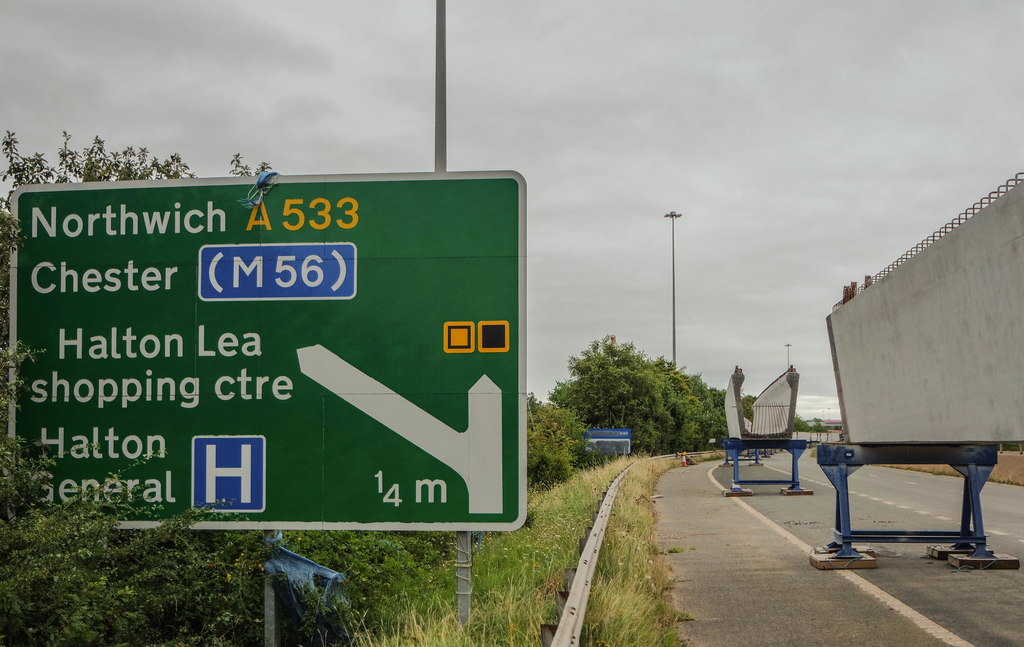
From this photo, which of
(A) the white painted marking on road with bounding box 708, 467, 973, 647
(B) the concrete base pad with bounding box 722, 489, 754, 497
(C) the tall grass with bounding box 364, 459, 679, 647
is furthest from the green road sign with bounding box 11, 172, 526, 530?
(B) the concrete base pad with bounding box 722, 489, 754, 497

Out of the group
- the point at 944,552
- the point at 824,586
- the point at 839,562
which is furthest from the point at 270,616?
the point at 944,552

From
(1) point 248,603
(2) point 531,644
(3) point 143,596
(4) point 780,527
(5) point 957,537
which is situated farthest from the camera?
(4) point 780,527

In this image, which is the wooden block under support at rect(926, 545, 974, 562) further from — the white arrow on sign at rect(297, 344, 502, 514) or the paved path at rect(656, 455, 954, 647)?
the white arrow on sign at rect(297, 344, 502, 514)

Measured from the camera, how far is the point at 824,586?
1048cm

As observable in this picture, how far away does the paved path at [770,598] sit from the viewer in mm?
7906

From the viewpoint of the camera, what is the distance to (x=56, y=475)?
672 centimetres

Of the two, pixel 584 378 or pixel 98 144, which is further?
pixel 584 378

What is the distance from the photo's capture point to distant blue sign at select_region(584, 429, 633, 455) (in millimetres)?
41719

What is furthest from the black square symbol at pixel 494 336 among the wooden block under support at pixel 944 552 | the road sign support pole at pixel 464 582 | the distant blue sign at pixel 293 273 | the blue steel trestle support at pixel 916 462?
the wooden block under support at pixel 944 552

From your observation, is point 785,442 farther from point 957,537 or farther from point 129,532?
point 129,532

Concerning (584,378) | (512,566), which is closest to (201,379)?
(512,566)

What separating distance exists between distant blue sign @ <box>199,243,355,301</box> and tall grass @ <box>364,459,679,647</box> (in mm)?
2390

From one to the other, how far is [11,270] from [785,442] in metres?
23.9

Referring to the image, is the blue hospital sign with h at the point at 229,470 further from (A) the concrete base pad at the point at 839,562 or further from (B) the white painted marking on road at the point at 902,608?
(A) the concrete base pad at the point at 839,562
